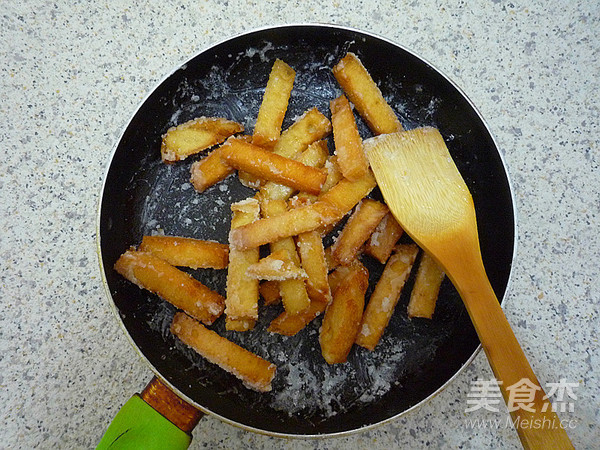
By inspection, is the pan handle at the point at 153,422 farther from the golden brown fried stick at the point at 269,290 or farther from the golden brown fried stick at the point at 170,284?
the golden brown fried stick at the point at 269,290

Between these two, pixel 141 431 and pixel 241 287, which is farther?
pixel 241 287

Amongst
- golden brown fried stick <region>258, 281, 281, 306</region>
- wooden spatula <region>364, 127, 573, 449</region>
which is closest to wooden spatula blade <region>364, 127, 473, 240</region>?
wooden spatula <region>364, 127, 573, 449</region>

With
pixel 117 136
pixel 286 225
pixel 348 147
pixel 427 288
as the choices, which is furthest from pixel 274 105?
pixel 427 288

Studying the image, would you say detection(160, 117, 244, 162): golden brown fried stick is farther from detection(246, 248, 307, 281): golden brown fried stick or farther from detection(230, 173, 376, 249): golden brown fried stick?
detection(246, 248, 307, 281): golden brown fried stick

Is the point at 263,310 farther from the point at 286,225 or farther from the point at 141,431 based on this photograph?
the point at 141,431

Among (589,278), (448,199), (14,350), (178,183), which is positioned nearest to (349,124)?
(448,199)

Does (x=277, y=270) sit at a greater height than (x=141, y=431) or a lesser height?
greater

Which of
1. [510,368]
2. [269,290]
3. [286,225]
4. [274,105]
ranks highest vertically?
[274,105]

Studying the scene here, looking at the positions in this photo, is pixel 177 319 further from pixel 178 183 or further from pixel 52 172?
pixel 52 172
